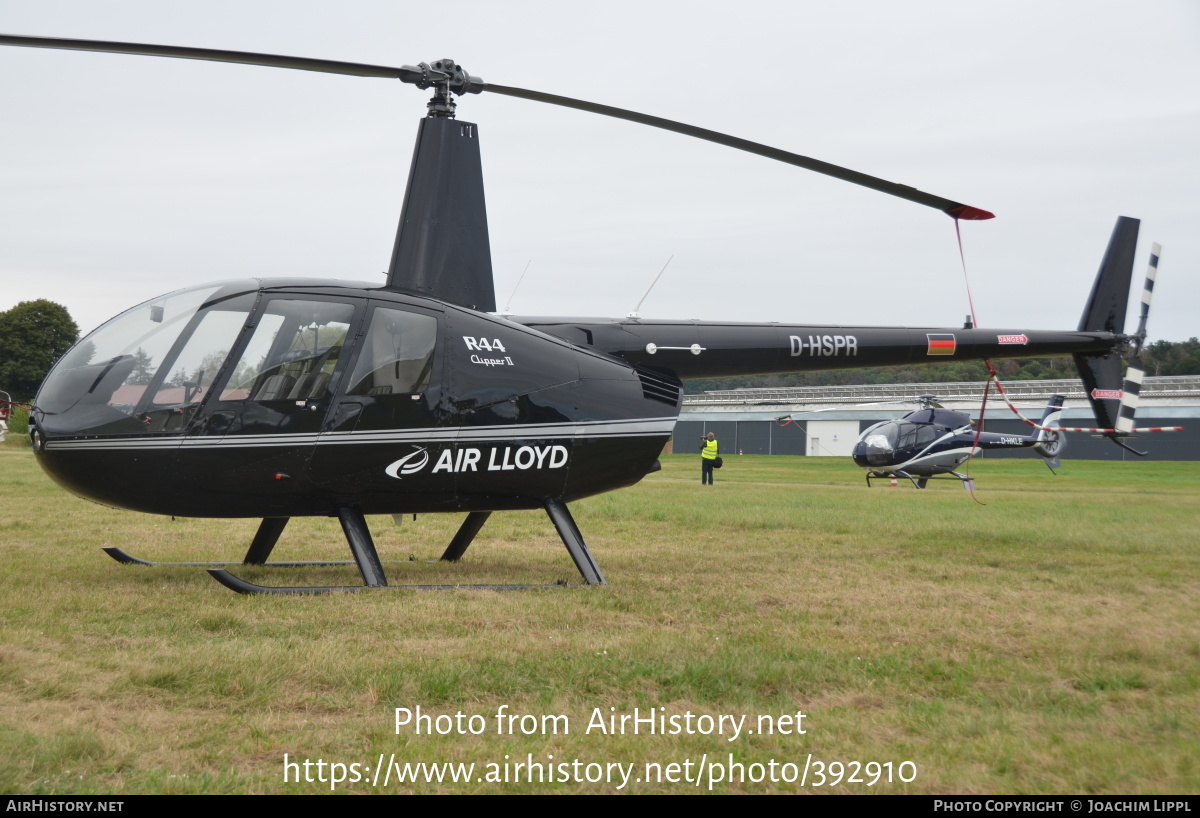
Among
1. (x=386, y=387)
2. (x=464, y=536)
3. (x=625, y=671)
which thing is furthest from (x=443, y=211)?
(x=625, y=671)

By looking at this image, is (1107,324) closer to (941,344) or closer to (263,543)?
(941,344)

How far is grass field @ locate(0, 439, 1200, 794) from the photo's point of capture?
3.70m

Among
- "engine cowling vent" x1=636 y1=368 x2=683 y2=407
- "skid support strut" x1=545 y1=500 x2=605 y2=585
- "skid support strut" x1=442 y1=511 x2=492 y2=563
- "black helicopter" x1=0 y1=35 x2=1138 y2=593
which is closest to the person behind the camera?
"black helicopter" x1=0 y1=35 x2=1138 y2=593

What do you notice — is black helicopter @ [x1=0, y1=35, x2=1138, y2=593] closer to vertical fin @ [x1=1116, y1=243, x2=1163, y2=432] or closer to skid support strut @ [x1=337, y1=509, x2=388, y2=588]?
skid support strut @ [x1=337, y1=509, x2=388, y2=588]

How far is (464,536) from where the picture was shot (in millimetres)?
9844

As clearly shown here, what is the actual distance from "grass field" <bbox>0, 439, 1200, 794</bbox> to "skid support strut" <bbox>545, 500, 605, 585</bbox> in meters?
0.21

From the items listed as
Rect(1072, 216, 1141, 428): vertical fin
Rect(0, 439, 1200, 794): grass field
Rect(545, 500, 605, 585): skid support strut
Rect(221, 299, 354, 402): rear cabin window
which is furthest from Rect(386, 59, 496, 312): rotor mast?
Rect(1072, 216, 1141, 428): vertical fin

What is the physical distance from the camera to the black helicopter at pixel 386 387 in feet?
23.9

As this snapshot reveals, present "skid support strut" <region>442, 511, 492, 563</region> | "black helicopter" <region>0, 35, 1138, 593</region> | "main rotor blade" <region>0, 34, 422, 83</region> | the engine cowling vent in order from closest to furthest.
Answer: "main rotor blade" <region>0, 34, 422, 83</region> < "black helicopter" <region>0, 35, 1138, 593</region> < the engine cowling vent < "skid support strut" <region>442, 511, 492, 563</region>

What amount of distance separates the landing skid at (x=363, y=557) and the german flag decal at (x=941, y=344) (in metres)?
4.57

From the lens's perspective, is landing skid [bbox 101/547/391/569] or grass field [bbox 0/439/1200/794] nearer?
grass field [bbox 0/439/1200/794]

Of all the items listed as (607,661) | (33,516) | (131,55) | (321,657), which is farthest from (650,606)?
(33,516)

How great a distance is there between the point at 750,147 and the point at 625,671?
16.9ft

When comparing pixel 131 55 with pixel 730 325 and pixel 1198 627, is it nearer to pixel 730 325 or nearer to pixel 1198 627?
pixel 730 325
